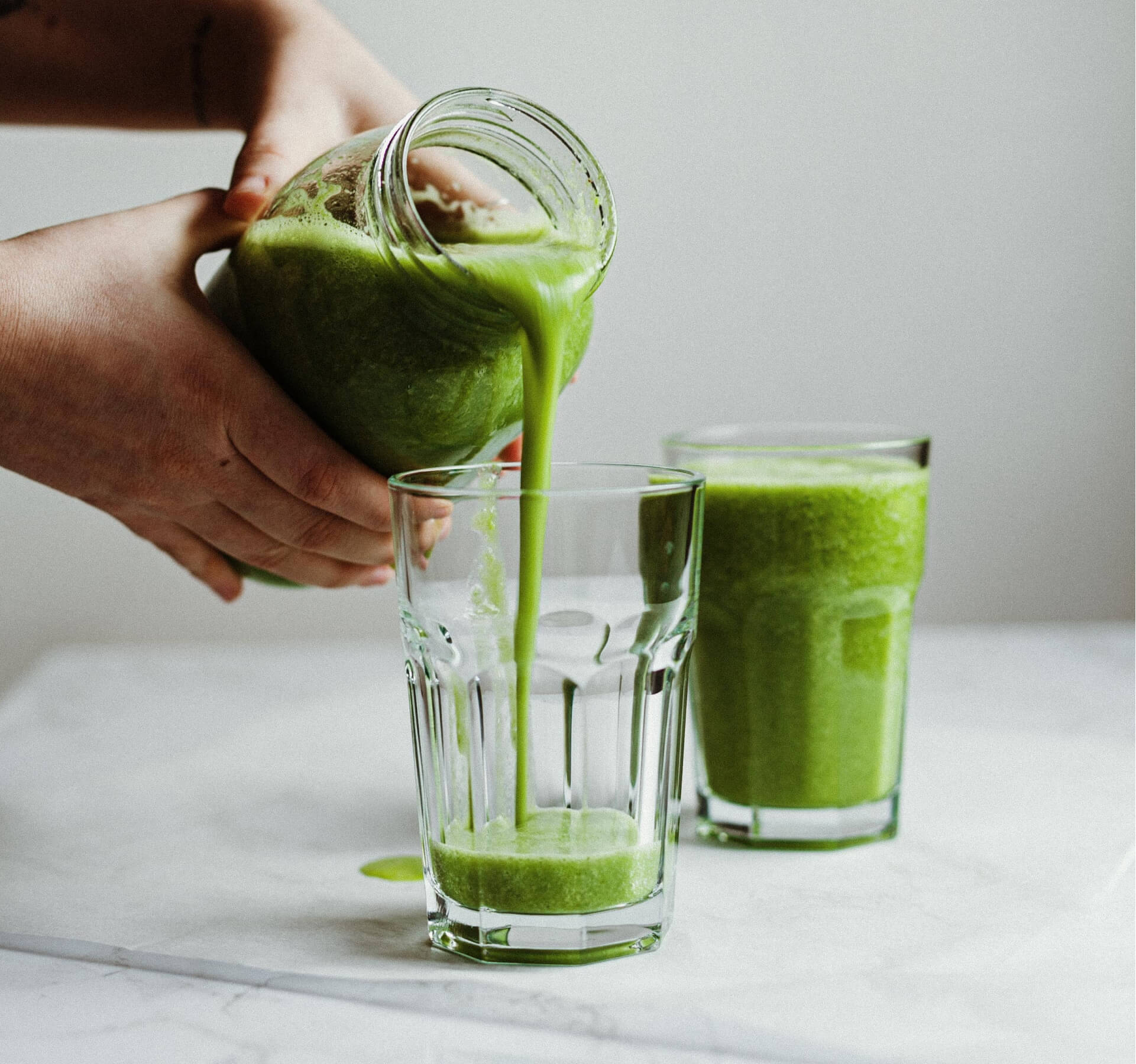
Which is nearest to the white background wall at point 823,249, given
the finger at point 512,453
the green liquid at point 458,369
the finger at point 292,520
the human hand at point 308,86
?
the human hand at point 308,86

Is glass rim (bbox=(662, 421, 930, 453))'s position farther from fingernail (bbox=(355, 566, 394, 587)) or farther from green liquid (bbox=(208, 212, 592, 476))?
fingernail (bbox=(355, 566, 394, 587))

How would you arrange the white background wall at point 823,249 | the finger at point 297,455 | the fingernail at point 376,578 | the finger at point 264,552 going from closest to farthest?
the finger at point 297,455 < the finger at point 264,552 < the fingernail at point 376,578 < the white background wall at point 823,249

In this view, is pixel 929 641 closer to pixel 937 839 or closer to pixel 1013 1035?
pixel 937 839

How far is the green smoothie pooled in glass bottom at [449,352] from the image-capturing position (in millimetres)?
619

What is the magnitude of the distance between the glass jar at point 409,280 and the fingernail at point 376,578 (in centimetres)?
25

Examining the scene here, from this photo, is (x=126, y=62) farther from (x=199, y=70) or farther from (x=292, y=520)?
(x=292, y=520)

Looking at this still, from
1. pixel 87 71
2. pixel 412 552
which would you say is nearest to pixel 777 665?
pixel 412 552

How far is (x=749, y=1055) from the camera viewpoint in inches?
21.3

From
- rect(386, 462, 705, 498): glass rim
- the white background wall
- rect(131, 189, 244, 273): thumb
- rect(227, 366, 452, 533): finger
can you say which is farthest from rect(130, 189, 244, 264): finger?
the white background wall

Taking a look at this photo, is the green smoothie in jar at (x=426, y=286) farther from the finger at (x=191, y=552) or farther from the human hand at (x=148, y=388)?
the finger at (x=191, y=552)

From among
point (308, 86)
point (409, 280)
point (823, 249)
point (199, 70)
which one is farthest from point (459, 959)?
point (823, 249)

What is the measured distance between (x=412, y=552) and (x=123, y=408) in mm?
227

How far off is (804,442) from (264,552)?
0.38 metres

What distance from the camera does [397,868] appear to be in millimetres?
770
